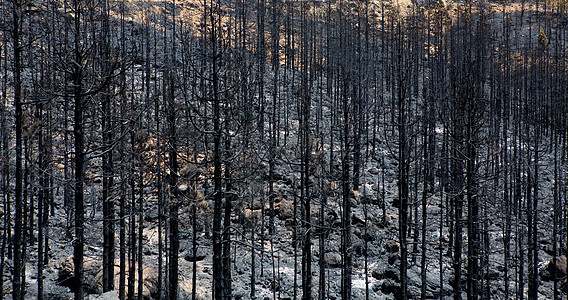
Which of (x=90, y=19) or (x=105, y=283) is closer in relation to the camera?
(x=90, y=19)

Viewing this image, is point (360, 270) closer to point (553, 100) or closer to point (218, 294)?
point (218, 294)

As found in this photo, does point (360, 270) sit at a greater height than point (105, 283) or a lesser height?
lesser

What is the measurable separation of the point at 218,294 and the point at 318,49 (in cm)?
6997

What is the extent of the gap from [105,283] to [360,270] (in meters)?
18.7

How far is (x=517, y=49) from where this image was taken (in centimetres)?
8350

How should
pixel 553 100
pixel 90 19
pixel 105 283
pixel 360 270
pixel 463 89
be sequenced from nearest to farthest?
pixel 90 19, pixel 463 89, pixel 105 283, pixel 360 270, pixel 553 100

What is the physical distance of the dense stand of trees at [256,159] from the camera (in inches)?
416

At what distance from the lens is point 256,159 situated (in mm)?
17484

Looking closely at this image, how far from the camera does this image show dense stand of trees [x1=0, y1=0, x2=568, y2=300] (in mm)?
10555

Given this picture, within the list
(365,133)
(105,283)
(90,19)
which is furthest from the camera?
(365,133)

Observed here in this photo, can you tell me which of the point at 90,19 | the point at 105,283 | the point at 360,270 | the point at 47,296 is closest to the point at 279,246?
→ the point at 360,270

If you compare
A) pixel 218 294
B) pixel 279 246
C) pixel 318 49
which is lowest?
pixel 279 246

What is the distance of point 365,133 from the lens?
45.6 meters

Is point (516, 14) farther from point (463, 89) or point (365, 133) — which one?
point (463, 89)
